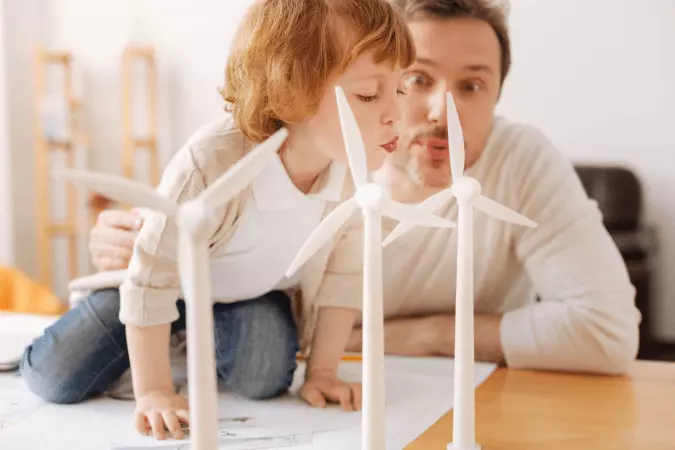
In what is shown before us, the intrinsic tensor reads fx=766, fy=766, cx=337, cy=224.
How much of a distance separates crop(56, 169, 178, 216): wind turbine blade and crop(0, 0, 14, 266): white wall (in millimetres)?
2635

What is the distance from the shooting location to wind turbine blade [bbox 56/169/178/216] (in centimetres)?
54

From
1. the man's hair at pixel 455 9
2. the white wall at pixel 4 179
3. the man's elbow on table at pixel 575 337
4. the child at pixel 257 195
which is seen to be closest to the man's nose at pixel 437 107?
the man's hair at pixel 455 9

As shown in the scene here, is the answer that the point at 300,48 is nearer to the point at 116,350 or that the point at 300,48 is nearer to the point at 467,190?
the point at 467,190

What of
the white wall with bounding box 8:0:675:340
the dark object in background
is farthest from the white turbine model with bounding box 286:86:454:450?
the white wall with bounding box 8:0:675:340

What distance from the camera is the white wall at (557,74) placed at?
276 centimetres

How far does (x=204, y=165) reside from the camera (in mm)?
839

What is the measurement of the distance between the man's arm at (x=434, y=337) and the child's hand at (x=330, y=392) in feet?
0.68

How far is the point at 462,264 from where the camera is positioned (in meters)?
0.72

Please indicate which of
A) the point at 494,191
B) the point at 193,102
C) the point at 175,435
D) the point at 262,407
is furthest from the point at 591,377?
the point at 193,102

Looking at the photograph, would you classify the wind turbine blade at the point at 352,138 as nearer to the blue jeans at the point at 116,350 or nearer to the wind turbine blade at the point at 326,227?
the wind turbine blade at the point at 326,227

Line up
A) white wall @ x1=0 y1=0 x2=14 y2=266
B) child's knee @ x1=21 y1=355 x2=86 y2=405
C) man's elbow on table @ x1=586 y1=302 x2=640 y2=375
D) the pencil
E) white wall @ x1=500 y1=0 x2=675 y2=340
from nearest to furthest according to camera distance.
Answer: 1. child's knee @ x1=21 y1=355 x2=86 y2=405
2. man's elbow on table @ x1=586 y1=302 x2=640 y2=375
3. the pencil
4. white wall @ x1=500 y1=0 x2=675 y2=340
5. white wall @ x1=0 y1=0 x2=14 y2=266

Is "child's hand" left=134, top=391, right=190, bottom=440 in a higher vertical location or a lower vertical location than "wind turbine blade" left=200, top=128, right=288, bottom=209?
lower

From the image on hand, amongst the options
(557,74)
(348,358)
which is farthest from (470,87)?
(557,74)

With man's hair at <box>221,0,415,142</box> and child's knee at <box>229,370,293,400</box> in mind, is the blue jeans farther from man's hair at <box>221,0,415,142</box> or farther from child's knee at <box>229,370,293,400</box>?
man's hair at <box>221,0,415,142</box>
